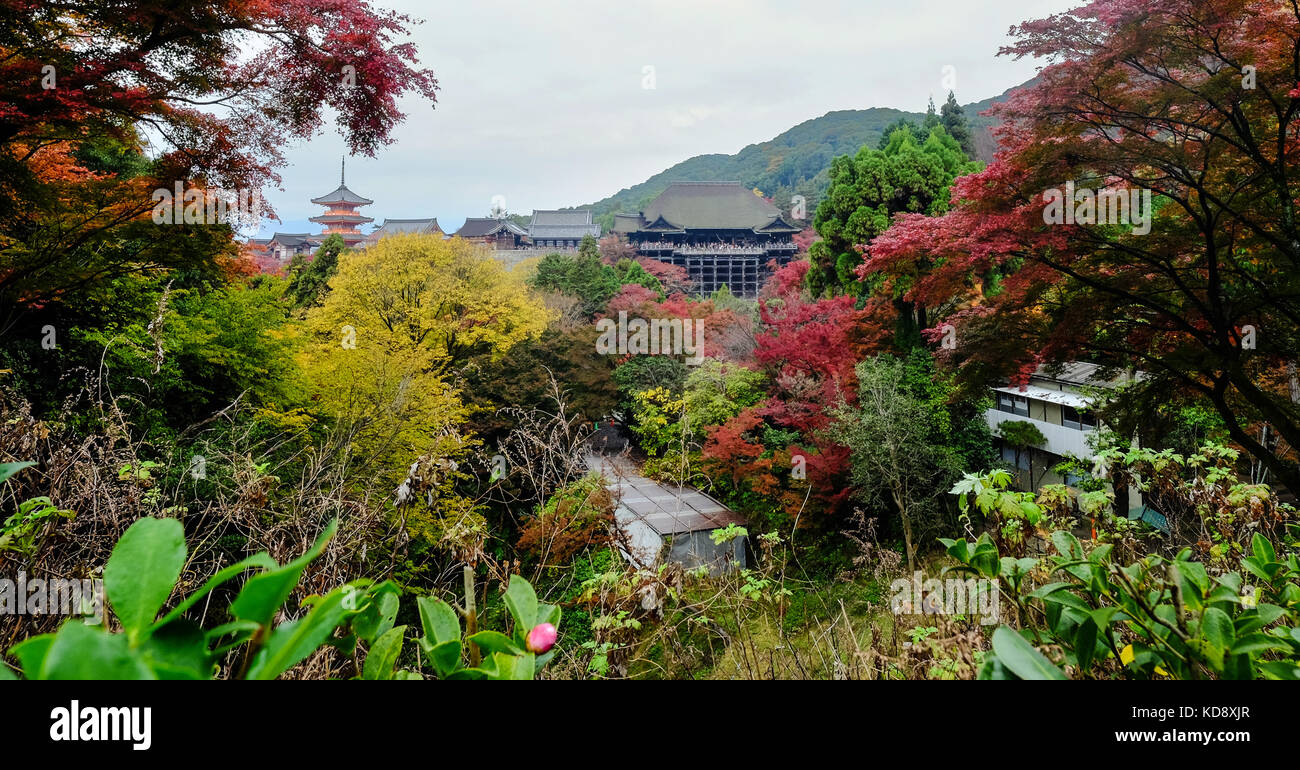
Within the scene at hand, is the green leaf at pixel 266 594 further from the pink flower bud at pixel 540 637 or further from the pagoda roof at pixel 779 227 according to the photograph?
the pagoda roof at pixel 779 227

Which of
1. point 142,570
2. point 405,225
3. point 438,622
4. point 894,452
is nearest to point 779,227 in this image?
point 405,225

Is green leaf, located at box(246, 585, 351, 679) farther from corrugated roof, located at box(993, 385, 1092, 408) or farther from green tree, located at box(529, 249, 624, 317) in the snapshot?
green tree, located at box(529, 249, 624, 317)

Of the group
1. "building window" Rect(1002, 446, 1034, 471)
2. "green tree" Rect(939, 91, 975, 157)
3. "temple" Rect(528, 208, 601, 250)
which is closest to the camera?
"building window" Rect(1002, 446, 1034, 471)

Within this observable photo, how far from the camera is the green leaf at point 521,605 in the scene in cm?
52

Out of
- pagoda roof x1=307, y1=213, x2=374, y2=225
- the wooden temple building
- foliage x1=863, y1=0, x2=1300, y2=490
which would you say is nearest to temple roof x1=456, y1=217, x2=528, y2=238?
the wooden temple building

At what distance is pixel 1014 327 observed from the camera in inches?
161

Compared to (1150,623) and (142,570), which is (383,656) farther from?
(1150,623)

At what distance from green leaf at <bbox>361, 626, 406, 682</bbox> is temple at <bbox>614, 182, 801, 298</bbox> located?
74.2ft

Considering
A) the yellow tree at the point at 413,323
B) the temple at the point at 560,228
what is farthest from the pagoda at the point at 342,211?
the yellow tree at the point at 413,323

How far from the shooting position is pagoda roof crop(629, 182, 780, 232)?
82.3 feet

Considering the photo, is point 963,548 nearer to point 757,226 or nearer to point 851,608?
point 851,608

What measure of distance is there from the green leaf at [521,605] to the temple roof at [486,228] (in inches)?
1092

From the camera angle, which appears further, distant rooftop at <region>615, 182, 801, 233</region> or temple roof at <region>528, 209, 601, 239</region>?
temple roof at <region>528, 209, 601, 239</region>

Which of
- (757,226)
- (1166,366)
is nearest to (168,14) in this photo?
(1166,366)
